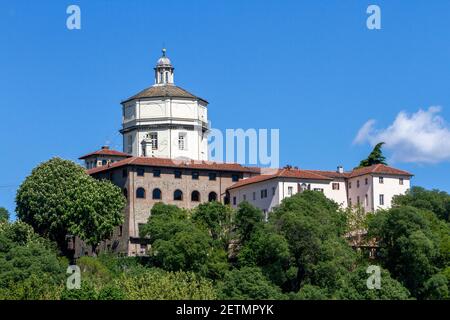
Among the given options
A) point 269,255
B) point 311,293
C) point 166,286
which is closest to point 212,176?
point 269,255

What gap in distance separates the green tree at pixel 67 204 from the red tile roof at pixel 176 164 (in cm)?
542

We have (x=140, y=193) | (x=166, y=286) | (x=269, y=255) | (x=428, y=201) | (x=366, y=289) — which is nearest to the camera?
(x=166, y=286)

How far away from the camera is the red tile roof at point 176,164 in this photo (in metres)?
109

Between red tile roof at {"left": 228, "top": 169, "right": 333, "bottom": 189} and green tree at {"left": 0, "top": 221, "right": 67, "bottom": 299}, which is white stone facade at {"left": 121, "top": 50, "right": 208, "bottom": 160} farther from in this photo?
green tree at {"left": 0, "top": 221, "right": 67, "bottom": 299}

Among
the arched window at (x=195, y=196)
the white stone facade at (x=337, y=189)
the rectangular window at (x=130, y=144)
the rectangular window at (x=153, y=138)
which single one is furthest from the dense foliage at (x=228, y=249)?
the rectangular window at (x=130, y=144)

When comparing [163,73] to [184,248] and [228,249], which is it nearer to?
[228,249]

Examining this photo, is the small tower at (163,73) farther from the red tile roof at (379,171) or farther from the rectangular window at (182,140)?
the red tile roof at (379,171)

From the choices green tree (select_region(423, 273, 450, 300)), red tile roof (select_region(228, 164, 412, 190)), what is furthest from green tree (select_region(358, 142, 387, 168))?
green tree (select_region(423, 273, 450, 300))

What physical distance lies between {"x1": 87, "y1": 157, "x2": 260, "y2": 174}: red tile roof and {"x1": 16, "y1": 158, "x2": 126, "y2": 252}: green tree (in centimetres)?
542

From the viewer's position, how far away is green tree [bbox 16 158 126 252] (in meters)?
100

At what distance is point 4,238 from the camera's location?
3871 inches

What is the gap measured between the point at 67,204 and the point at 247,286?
743 inches

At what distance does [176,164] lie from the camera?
365 feet
